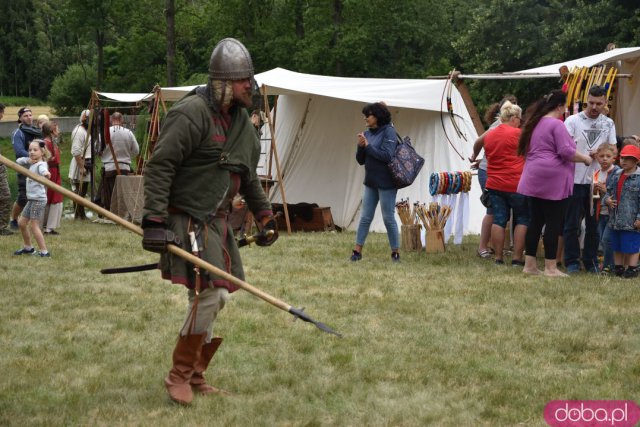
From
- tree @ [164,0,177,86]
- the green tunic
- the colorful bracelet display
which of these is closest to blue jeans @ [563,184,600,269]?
the colorful bracelet display

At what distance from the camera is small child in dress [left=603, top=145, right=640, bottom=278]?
855 cm

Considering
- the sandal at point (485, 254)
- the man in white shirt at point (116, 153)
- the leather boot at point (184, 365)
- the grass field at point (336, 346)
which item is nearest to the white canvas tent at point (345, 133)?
the sandal at point (485, 254)

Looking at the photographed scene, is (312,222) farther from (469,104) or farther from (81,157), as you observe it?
(81,157)

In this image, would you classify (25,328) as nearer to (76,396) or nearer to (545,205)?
(76,396)

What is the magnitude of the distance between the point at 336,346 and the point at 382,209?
3.60m

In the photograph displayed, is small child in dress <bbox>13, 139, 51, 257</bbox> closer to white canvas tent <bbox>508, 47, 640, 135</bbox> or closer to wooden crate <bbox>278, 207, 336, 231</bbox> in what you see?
wooden crate <bbox>278, 207, 336, 231</bbox>

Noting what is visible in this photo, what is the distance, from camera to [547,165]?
841 centimetres

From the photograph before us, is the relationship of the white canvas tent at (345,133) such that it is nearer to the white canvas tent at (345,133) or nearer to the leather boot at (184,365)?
the white canvas tent at (345,133)

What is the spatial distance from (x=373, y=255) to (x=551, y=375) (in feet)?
16.4

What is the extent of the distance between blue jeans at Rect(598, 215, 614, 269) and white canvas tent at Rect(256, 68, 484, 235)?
2.18m

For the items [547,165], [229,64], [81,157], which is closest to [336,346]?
[229,64]

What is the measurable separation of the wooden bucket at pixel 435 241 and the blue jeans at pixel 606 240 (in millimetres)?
1921

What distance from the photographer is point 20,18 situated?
56.8 meters

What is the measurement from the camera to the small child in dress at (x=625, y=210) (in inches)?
336
